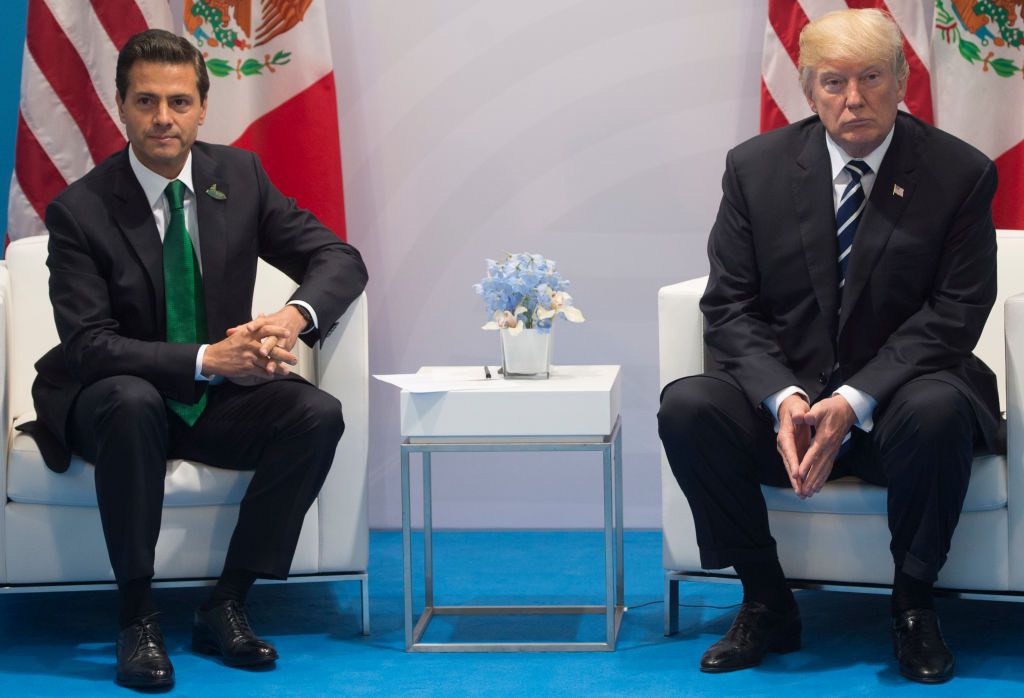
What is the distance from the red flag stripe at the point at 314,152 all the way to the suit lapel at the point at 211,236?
73cm

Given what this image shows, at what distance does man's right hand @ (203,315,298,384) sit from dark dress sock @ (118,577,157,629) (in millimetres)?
460

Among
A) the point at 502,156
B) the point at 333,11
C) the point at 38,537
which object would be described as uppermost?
the point at 333,11

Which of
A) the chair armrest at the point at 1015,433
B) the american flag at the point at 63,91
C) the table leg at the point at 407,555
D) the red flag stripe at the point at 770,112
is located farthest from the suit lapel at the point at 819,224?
the american flag at the point at 63,91

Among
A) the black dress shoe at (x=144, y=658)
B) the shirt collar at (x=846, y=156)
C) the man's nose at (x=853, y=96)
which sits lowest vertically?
the black dress shoe at (x=144, y=658)

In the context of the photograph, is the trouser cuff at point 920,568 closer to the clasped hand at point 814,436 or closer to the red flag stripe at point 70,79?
the clasped hand at point 814,436

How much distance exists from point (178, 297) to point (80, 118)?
114 centimetres

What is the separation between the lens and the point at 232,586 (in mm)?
2922

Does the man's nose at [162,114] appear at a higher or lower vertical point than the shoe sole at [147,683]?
higher

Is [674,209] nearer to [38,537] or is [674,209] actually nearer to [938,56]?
[938,56]

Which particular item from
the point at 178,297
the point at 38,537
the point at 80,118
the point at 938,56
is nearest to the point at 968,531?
the point at 938,56

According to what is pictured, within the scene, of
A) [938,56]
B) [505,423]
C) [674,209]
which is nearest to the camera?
[505,423]

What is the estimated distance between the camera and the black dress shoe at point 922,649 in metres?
2.66

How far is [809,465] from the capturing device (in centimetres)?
267

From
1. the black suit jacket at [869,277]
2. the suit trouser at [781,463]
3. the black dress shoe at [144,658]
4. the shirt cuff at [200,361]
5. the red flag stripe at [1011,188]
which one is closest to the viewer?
the suit trouser at [781,463]
